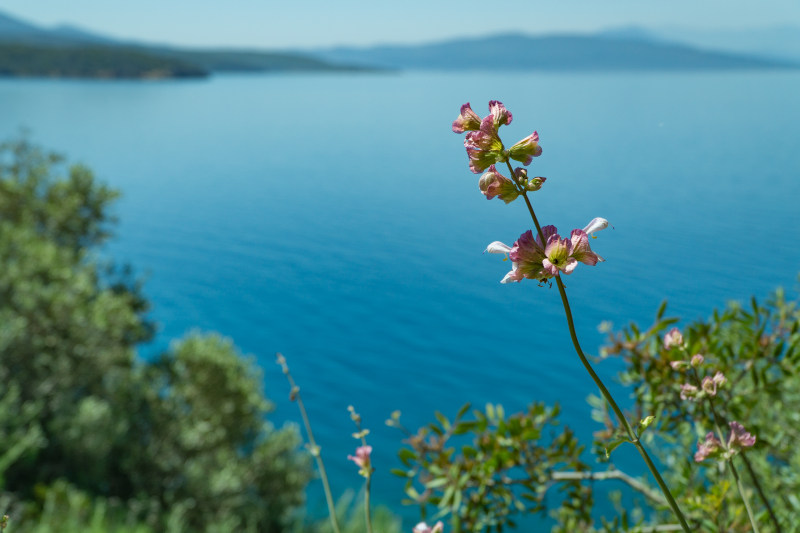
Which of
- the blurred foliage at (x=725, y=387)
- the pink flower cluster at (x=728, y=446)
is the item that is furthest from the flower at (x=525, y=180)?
the blurred foliage at (x=725, y=387)

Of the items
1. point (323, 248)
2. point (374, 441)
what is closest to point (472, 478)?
point (374, 441)

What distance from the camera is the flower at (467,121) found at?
1.03m

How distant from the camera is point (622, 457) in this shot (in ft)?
32.1

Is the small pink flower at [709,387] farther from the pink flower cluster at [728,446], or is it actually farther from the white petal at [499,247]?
the white petal at [499,247]

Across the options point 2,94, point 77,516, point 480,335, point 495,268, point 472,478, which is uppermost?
point 2,94

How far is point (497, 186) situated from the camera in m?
0.96

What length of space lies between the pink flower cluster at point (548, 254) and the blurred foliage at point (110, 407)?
259 inches

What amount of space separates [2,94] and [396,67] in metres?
63.6

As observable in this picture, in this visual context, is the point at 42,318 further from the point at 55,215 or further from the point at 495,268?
the point at 495,268

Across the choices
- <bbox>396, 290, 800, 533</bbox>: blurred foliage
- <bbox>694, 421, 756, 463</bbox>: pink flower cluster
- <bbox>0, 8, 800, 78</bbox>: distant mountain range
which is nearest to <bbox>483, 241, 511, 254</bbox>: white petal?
<bbox>694, 421, 756, 463</bbox>: pink flower cluster

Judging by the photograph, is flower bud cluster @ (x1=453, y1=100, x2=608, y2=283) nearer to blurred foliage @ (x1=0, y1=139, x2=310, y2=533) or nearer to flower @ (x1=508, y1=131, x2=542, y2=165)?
flower @ (x1=508, y1=131, x2=542, y2=165)

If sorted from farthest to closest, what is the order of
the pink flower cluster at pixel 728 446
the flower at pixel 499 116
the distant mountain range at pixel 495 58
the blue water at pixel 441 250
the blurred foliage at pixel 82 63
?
1. the blurred foliage at pixel 82 63
2. the distant mountain range at pixel 495 58
3. the blue water at pixel 441 250
4. the pink flower cluster at pixel 728 446
5. the flower at pixel 499 116

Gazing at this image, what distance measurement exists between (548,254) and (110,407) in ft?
31.0

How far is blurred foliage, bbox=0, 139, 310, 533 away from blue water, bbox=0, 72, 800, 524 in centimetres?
163
